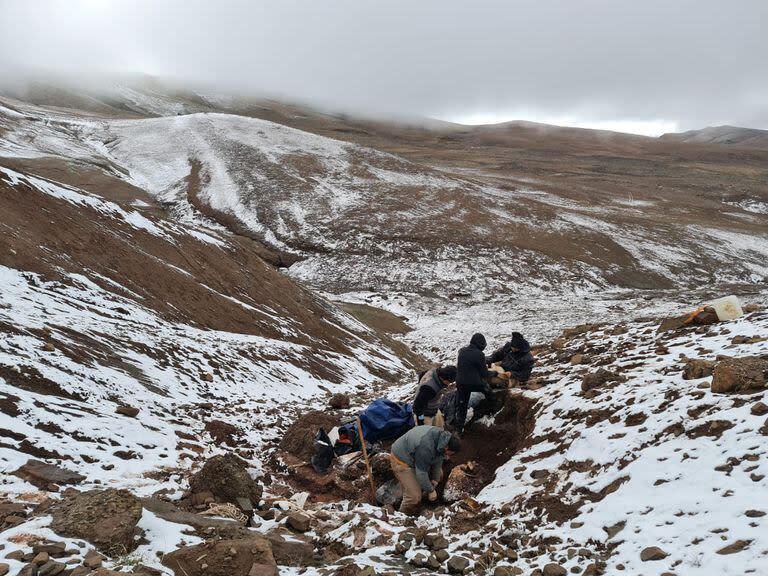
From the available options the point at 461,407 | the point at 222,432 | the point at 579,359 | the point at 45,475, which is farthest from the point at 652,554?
the point at 222,432

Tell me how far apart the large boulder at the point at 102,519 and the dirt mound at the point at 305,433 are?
4.61 m

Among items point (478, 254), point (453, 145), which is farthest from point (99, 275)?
point (453, 145)

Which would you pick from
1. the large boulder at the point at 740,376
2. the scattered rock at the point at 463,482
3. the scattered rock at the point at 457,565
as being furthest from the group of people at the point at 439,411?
the large boulder at the point at 740,376

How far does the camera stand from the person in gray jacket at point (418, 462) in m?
8.16

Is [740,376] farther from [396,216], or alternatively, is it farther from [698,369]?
[396,216]

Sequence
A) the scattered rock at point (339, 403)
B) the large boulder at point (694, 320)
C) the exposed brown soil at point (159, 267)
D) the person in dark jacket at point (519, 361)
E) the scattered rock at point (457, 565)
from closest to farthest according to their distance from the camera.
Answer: the scattered rock at point (457, 565), the person in dark jacket at point (519, 361), the large boulder at point (694, 320), the scattered rock at point (339, 403), the exposed brown soil at point (159, 267)

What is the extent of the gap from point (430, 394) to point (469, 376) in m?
1.07

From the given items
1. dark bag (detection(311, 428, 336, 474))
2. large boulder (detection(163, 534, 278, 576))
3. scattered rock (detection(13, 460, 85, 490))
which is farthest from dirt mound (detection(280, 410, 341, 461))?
large boulder (detection(163, 534, 278, 576))

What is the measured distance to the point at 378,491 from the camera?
346 inches

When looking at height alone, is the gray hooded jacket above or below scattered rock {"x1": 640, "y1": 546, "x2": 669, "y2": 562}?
below

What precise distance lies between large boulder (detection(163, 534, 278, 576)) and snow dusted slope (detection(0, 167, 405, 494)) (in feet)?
7.86

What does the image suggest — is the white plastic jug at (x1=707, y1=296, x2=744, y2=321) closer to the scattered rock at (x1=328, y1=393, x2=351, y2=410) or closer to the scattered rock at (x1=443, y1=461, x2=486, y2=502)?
the scattered rock at (x1=443, y1=461, x2=486, y2=502)

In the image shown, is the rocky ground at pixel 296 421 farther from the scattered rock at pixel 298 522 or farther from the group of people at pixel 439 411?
the group of people at pixel 439 411

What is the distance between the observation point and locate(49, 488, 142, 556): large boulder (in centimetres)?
520
